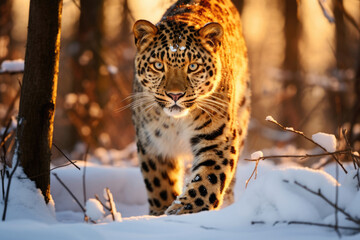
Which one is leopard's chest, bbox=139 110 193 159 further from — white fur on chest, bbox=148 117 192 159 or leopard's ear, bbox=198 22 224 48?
leopard's ear, bbox=198 22 224 48

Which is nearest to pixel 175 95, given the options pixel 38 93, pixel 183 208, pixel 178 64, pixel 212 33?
pixel 178 64

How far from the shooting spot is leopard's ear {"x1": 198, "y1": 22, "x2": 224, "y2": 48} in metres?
4.96

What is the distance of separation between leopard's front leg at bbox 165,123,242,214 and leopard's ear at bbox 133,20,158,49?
43.6 inches

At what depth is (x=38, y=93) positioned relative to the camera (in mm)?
3725

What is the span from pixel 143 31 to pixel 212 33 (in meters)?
0.69

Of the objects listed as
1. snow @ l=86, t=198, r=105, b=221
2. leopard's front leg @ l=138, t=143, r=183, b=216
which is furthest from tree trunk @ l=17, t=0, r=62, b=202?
leopard's front leg @ l=138, t=143, r=183, b=216

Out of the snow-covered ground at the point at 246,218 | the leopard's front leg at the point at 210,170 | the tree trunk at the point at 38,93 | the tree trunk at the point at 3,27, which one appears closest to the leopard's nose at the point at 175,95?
the leopard's front leg at the point at 210,170

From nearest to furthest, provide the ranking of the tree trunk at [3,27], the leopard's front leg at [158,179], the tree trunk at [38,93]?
the tree trunk at [38,93] → the leopard's front leg at [158,179] → the tree trunk at [3,27]

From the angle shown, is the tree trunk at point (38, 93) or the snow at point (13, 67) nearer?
the tree trunk at point (38, 93)

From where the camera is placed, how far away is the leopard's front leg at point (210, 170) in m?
4.33

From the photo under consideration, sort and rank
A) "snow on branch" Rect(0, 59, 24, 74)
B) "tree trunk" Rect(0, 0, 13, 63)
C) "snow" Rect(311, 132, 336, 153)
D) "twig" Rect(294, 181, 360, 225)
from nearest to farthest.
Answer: "twig" Rect(294, 181, 360, 225) → "snow" Rect(311, 132, 336, 153) → "snow on branch" Rect(0, 59, 24, 74) → "tree trunk" Rect(0, 0, 13, 63)

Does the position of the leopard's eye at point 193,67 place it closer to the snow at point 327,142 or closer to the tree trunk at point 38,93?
the tree trunk at point 38,93

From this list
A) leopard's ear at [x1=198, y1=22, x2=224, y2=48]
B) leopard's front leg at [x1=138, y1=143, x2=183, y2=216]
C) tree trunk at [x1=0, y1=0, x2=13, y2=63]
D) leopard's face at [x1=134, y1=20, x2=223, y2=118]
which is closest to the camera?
leopard's face at [x1=134, y1=20, x2=223, y2=118]

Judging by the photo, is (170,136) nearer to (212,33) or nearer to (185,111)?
(185,111)
